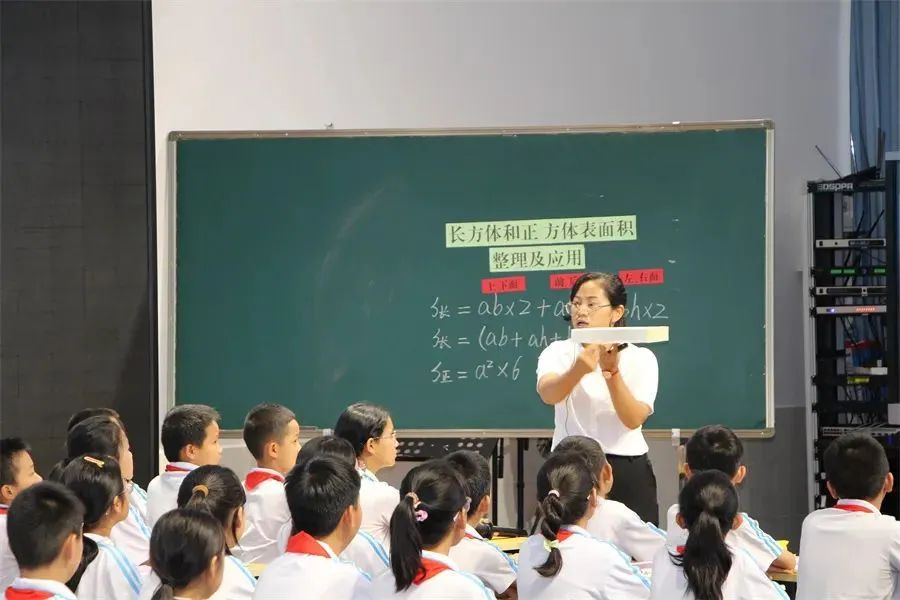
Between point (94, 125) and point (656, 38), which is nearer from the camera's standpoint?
point (94, 125)

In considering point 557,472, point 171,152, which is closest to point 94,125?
point 171,152

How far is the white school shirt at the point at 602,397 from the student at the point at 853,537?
0.70 meters

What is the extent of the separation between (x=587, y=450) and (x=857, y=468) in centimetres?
69

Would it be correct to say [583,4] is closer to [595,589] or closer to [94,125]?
[94,125]

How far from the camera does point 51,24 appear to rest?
211 inches

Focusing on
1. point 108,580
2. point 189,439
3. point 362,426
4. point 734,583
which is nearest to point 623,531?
point 734,583

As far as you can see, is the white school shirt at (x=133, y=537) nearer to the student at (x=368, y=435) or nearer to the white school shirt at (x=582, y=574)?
the student at (x=368, y=435)

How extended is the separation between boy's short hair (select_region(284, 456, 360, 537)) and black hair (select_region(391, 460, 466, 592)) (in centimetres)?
14

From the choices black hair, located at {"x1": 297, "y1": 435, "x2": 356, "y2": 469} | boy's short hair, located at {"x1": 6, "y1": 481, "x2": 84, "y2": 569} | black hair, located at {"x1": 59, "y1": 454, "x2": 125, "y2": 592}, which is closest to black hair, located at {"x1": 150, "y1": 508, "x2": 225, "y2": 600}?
boy's short hair, located at {"x1": 6, "y1": 481, "x2": 84, "y2": 569}

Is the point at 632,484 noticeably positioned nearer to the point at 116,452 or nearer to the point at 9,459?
the point at 116,452

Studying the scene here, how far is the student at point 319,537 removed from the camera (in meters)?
2.38

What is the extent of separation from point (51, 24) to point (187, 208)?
3.70ft

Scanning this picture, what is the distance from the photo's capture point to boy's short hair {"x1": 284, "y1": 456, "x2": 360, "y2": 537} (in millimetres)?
2455

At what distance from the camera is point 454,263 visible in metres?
5.09
